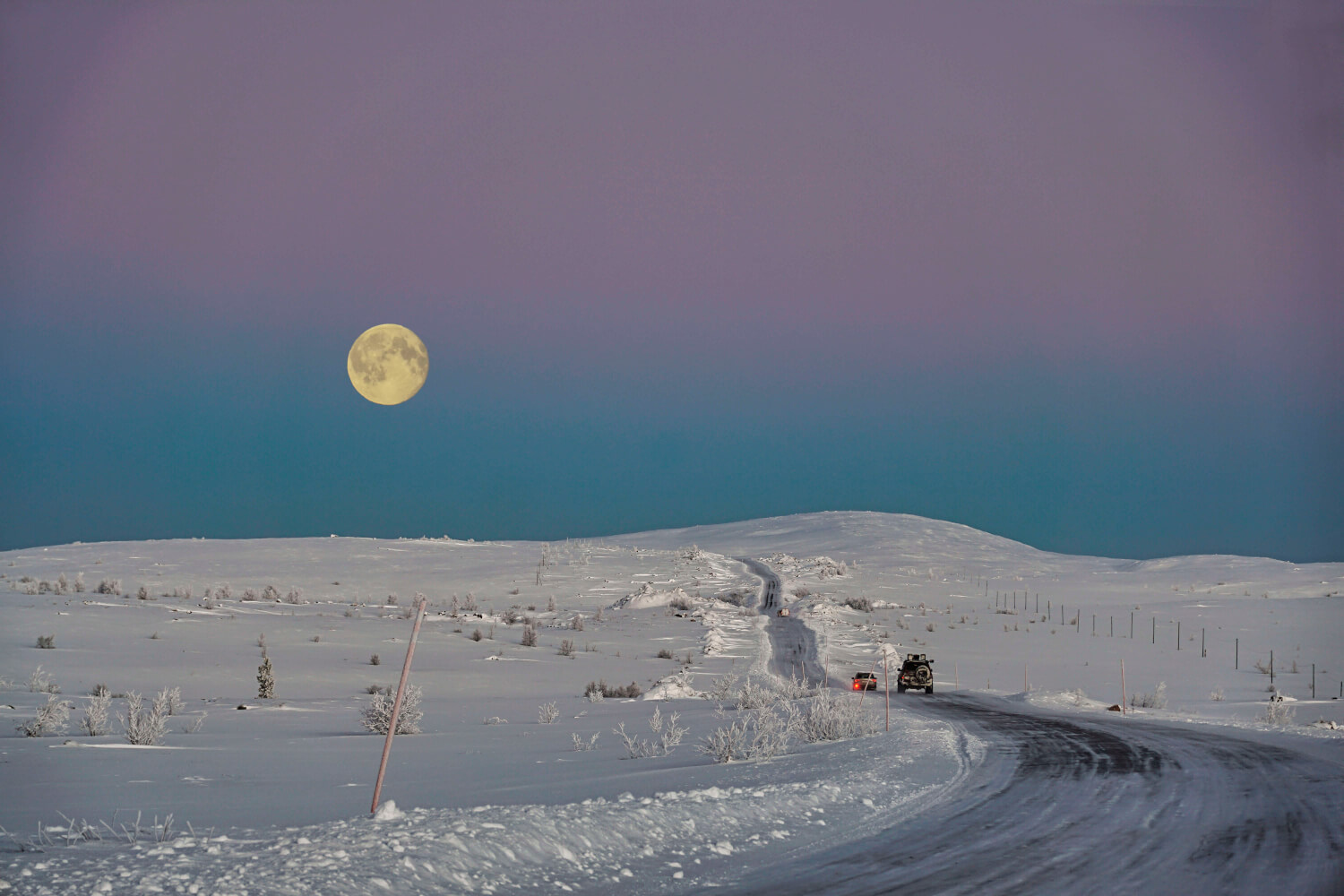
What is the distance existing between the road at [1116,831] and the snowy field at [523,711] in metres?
0.52

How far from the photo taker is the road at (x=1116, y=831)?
7.21 metres

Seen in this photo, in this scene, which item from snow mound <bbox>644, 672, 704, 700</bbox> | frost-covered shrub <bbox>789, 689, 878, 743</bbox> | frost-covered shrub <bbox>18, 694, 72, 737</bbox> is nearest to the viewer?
frost-covered shrub <bbox>18, 694, 72, 737</bbox>

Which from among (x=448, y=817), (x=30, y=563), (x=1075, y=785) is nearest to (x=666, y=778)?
(x=448, y=817)

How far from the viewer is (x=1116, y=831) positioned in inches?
350

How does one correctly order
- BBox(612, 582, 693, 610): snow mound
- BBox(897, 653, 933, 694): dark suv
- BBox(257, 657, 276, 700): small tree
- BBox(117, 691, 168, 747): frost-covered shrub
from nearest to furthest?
BBox(117, 691, 168, 747): frost-covered shrub < BBox(257, 657, 276, 700): small tree < BBox(897, 653, 933, 694): dark suv < BBox(612, 582, 693, 610): snow mound

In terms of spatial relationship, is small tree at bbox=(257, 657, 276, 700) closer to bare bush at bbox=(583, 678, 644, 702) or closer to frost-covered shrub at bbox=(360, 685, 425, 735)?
frost-covered shrub at bbox=(360, 685, 425, 735)

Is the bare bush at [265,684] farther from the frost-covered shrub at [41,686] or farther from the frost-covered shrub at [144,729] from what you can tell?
the frost-covered shrub at [144,729]

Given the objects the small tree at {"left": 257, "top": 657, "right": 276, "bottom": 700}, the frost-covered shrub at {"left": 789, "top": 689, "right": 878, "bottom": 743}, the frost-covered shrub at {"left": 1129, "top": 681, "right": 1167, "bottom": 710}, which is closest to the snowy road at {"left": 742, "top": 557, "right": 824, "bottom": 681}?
the frost-covered shrub at {"left": 1129, "top": 681, "right": 1167, "bottom": 710}

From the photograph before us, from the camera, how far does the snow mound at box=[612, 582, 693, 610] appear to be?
5931 centimetres

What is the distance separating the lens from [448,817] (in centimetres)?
833

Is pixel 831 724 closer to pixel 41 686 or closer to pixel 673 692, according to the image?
pixel 673 692

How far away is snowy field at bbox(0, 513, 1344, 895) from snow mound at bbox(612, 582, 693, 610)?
0.24 metres

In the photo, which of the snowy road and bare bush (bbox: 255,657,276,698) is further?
the snowy road

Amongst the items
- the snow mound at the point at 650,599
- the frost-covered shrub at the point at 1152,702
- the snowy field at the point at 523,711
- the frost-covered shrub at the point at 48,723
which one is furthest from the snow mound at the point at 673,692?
the snow mound at the point at 650,599
